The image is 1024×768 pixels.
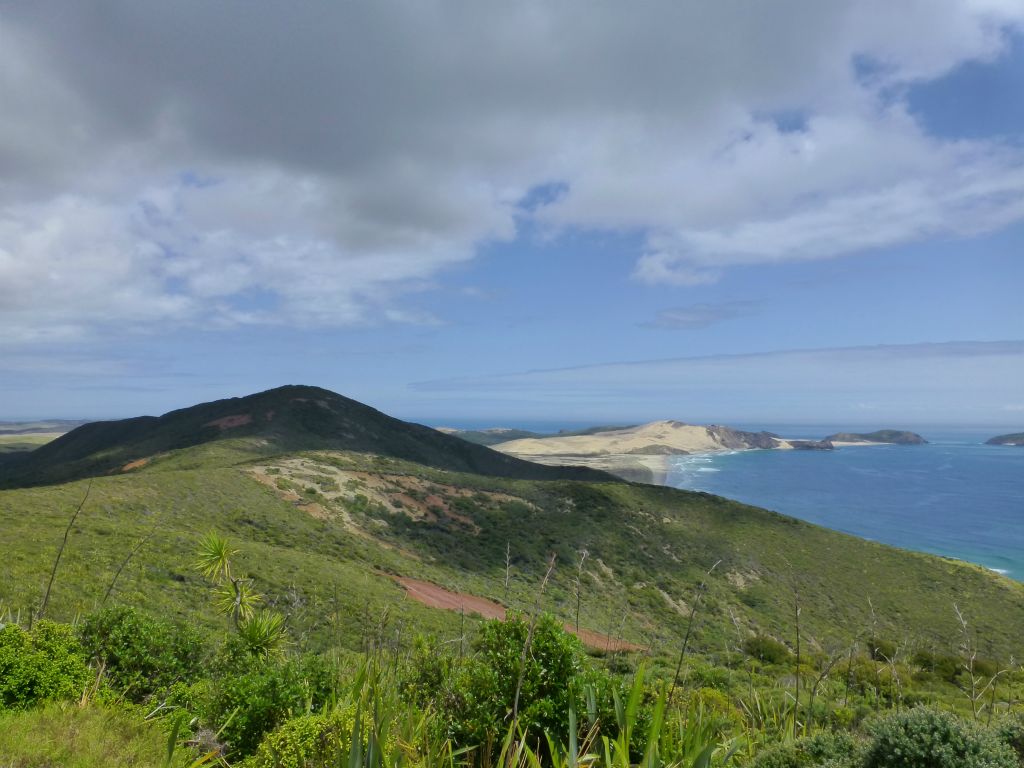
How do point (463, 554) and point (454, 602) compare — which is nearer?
point (454, 602)

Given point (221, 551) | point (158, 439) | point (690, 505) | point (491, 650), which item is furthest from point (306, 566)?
point (158, 439)

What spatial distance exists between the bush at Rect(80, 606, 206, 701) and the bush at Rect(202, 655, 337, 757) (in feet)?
6.26

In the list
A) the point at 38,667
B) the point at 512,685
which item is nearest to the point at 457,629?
the point at 38,667

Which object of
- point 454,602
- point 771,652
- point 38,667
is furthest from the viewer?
point 454,602

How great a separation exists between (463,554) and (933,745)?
33.4 m

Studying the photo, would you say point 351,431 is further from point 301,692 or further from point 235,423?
point 301,692

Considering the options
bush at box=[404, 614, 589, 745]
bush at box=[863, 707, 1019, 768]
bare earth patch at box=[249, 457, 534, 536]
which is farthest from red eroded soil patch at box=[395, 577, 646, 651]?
bush at box=[404, 614, 589, 745]

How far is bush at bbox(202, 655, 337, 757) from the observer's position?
20.4 feet

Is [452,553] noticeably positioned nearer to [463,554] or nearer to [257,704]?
[463,554]

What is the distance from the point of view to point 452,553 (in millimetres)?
36438

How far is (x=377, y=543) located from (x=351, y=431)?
124 ft

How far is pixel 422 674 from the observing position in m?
6.68

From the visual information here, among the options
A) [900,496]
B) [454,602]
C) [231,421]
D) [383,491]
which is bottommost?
[900,496]

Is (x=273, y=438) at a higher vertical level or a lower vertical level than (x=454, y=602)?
higher
